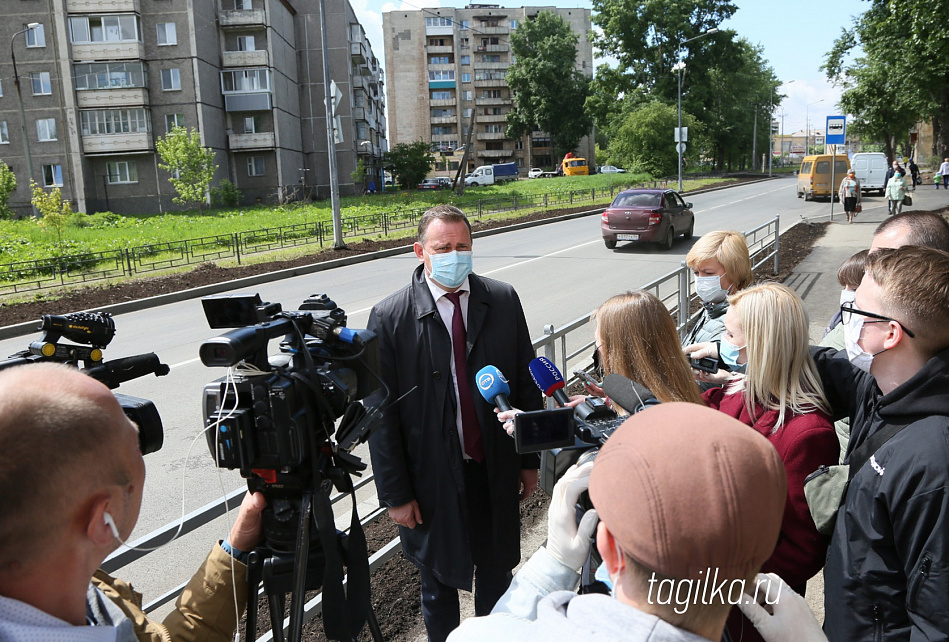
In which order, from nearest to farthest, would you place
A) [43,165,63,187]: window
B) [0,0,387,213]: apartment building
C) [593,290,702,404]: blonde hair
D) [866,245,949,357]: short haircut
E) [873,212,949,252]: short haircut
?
[866,245,949,357]: short haircut → [593,290,702,404]: blonde hair → [873,212,949,252]: short haircut → [0,0,387,213]: apartment building → [43,165,63,187]: window

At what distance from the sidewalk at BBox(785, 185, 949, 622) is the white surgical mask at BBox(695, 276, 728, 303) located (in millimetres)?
1705

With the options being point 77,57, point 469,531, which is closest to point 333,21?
point 77,57

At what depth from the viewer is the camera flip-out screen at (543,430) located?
5.69 feet

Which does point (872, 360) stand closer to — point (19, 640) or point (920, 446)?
point (920, 446)

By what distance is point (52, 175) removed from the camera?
1810 inches

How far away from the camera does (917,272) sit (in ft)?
6.92

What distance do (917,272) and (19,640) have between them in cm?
244

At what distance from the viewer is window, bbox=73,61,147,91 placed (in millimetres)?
45344

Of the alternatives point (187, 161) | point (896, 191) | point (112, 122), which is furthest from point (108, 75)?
point (896, 191)

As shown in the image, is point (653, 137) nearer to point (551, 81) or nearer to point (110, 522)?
point (551, 81)

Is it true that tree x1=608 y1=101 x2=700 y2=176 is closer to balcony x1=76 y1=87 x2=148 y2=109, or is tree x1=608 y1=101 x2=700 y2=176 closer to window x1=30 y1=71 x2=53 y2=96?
balcony x1=76 y1=87 x2=148 y2=109

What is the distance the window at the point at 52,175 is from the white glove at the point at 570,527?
53216 millimetres

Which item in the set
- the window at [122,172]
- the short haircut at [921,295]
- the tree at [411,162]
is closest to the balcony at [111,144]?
the window at [122,172]

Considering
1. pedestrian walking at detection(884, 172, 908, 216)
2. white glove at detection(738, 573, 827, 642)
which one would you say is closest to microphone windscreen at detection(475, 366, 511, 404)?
white glove at detection(738, 573, 827, 642)
